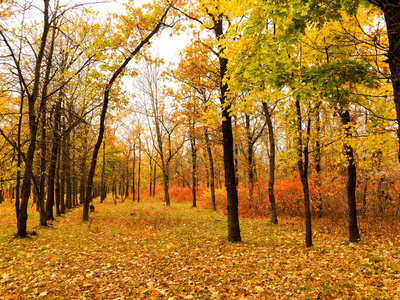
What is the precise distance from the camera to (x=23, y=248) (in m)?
6.88

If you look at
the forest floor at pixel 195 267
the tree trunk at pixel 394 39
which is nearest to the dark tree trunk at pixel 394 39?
the tree trunk at pixel 394 39

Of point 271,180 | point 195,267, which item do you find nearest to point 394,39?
point 195,267

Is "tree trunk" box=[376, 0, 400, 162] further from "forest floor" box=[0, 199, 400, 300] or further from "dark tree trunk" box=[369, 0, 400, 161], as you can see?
"forest floor" box=[0, 199, 400, 300]

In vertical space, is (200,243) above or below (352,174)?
below

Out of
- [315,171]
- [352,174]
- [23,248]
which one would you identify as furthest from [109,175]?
[352,174]

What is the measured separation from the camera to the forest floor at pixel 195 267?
164 inches

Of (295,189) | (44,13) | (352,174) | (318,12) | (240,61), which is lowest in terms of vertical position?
(295,189)

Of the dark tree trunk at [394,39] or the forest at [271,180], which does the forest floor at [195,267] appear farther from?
the dark tree trunk at [394,39]

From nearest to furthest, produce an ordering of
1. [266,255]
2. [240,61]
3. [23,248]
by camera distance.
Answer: [240,61] < [266,255] < [23,248]

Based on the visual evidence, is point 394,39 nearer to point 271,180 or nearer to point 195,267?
point 195,267

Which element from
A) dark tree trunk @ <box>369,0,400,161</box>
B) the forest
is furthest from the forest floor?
dark tree trunk @ <box>369,0,400,161</box>

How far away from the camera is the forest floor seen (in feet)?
13.7

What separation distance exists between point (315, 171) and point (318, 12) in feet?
37.4

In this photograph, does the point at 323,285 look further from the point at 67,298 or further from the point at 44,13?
the point at 44,13
